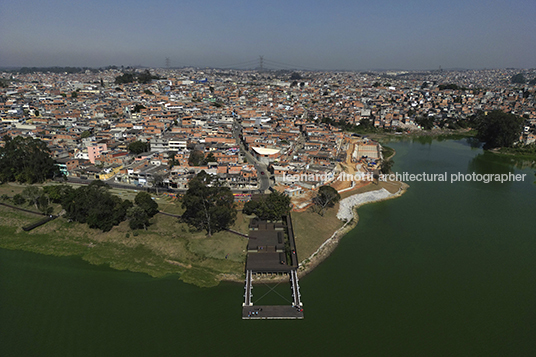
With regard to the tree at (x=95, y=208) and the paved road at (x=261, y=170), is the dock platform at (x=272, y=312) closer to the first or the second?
the tree at (x=95, y=208)

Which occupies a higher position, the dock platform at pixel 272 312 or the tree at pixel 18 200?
the tree at pixel 18 200

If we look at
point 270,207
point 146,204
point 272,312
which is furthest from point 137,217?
point 272,312

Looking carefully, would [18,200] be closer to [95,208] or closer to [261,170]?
[95,208]

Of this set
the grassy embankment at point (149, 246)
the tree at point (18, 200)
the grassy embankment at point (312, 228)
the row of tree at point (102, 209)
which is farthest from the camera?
the tree at point (18, 200)

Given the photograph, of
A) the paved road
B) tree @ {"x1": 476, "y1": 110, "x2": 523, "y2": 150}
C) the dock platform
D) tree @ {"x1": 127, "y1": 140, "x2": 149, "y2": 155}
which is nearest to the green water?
the dock platform

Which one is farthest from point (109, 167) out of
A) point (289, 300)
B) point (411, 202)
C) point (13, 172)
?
point (411, 202)

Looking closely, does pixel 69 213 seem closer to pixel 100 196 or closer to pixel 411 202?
pixel 100 196

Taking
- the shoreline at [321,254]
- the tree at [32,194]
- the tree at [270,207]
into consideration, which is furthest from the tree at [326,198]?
the tree at [32,194]

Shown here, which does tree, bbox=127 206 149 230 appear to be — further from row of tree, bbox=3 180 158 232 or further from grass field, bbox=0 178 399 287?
grass field, bbox=0 178 399 287
